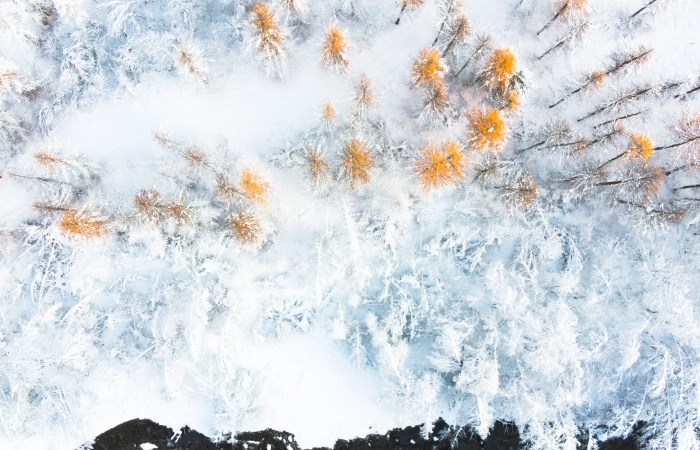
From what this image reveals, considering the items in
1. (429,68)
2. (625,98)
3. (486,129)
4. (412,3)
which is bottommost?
(486,129)

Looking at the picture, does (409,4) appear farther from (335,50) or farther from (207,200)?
(207,200)

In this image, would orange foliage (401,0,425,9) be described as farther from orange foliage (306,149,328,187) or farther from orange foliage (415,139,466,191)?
→ orange foliage (306,149,328,187)

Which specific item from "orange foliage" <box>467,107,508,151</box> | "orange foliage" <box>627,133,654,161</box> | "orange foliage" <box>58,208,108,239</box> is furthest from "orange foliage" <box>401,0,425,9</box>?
"orange foliage" <box>58,208,108,239</box>

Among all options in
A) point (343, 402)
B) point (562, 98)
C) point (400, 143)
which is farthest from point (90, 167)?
point (562, 98)

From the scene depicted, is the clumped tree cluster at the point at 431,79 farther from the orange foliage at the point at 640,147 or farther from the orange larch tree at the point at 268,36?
the orange foliage at the point at 640,147

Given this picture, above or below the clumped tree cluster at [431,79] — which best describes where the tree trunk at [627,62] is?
above

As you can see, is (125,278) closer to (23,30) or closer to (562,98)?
(23,30)

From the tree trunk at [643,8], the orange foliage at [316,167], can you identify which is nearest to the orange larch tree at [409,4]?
the orange foliage at [316,167]

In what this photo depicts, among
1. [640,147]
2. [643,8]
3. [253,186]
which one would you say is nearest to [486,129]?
[640,147]
